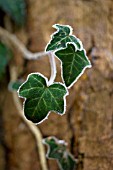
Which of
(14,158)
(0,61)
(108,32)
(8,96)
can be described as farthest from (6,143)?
(108,32)

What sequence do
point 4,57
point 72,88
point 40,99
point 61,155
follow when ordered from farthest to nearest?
1. point 4,57
2. point 72,88
3. point 61,155
4. point 40,99

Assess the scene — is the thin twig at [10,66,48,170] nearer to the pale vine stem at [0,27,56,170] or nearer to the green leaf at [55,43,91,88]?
the pale vine stem at [0,27,56,170]

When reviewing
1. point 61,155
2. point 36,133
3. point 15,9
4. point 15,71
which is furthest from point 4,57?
point 61,155

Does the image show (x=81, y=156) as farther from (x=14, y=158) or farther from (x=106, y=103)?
(x=14, y=158)

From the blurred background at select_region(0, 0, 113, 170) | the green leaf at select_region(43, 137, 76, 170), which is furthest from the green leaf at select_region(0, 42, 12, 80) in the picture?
the green leaf at select_region(43, 137, 76, 170)

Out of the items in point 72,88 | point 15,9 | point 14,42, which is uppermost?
point 15,9

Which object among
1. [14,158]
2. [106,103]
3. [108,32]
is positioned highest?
[108,32]

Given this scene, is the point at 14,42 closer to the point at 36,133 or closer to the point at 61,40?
the point at 36,133
